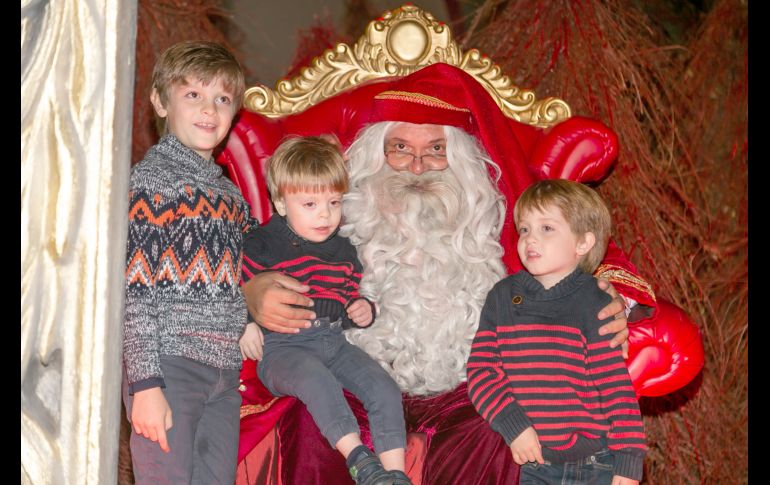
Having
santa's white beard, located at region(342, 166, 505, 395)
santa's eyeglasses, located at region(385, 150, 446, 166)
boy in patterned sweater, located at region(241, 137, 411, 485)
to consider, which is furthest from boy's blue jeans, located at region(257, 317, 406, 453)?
santa's eyeglasses, located at region(385, 150, 446, 166)

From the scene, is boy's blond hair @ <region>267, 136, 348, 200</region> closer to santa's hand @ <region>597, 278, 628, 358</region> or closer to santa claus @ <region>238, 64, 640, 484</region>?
santa claus @ <region>238, 64, 640, 484</region>

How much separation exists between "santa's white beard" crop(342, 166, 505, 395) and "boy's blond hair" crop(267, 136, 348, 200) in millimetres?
461

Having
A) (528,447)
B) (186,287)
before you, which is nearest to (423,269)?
(528,447)

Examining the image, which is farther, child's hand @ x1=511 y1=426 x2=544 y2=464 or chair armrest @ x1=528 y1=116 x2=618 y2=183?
chair armrest @ x1=528 y1=116 x2=618 y2=183

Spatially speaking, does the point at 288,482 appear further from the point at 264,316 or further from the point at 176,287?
the point at 176,287

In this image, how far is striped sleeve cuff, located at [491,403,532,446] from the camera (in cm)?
256

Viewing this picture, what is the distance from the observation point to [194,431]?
241cm

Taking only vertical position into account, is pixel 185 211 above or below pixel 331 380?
above

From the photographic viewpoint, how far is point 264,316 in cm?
279

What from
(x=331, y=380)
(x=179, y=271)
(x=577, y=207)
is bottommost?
(x=331, y=380)

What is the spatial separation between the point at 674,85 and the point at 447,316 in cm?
219

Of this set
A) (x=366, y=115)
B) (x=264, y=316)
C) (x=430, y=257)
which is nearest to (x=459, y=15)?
(x=366, y=115)

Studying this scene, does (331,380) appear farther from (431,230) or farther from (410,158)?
(410,158)

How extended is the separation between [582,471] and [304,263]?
104 cm
